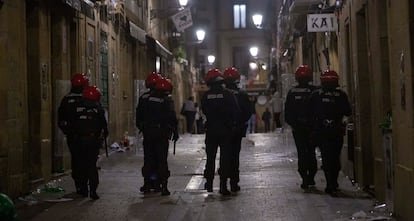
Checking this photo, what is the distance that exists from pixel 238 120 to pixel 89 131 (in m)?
2.34

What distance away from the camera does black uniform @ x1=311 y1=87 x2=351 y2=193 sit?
444 inches

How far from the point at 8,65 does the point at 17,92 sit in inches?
22.4

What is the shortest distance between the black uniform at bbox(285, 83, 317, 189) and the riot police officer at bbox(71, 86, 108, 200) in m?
3.07

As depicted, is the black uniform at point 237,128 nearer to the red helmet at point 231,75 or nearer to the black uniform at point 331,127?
the red helmet at point 231,75

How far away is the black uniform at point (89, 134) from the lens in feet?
37.2

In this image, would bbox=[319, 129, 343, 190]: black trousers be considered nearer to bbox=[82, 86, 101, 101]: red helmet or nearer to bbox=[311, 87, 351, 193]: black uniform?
bbox=[311, 87, 351, 193]: black uniform

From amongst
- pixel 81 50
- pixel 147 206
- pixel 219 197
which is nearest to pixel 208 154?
pixel 219 197

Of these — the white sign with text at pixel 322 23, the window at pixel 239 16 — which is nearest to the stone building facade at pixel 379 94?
the white sign with text at pixel 322 23

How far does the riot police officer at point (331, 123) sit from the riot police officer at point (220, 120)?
1.35 m

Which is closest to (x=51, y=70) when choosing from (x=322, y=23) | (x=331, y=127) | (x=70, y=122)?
(x=70, y=122)

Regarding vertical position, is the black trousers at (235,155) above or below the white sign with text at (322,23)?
below

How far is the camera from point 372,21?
1049 centimetres

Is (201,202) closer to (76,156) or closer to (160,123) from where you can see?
(160,123)

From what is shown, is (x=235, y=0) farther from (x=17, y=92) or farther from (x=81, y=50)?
(x=17, y=92)
